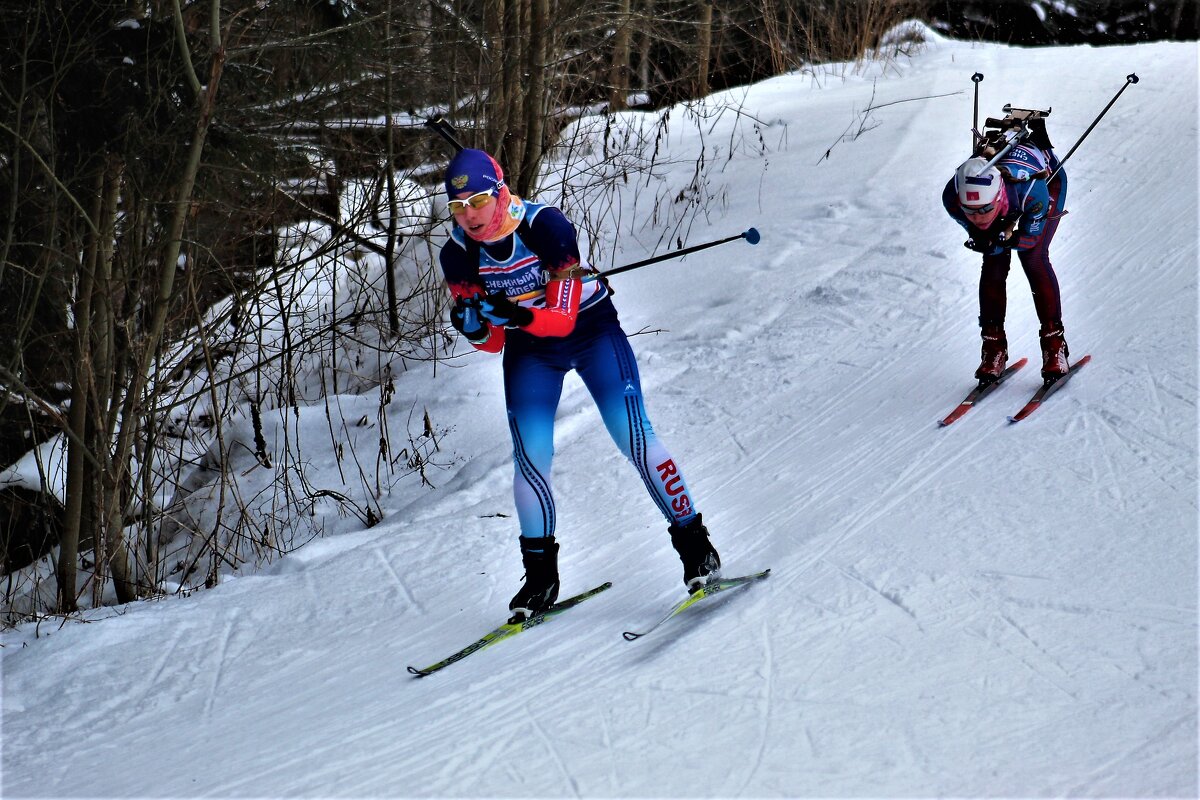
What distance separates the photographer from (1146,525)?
4.54m

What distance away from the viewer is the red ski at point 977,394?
6031 millimetres

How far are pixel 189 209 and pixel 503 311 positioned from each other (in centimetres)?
375

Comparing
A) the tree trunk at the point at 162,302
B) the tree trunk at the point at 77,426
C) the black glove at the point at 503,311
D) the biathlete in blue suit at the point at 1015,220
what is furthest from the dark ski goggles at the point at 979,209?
the tree trunk at the point at 77,426

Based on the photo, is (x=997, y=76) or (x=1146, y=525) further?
(x=997, y=76)

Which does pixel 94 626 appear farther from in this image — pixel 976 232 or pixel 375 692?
pixel 976 232

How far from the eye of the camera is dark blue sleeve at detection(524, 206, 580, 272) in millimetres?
4344

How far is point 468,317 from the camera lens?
4.33m

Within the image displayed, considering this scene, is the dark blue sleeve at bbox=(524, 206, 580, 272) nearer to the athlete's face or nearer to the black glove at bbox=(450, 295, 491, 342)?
the athlete's face

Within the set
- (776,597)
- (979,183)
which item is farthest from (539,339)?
(979,183)

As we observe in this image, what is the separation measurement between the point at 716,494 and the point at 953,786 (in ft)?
9.67

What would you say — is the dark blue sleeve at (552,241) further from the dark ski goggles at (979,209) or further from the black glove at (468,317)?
the dark ski goggles at (979,209)

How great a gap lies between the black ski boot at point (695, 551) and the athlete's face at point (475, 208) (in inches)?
56.4

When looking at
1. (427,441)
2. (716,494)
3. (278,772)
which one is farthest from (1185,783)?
(427,441)

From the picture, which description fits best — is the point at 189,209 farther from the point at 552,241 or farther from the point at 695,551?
the point at 695,551
